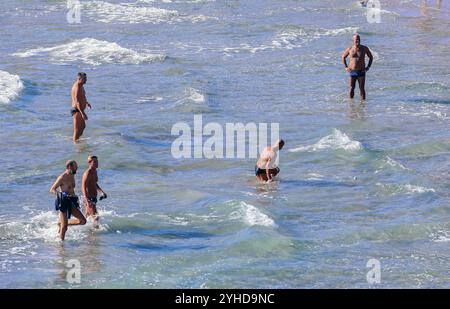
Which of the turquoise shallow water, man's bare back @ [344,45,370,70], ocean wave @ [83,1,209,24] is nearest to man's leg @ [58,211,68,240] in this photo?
the turquoise shallow water

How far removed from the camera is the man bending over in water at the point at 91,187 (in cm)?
1611

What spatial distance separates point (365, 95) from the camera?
2609 cm

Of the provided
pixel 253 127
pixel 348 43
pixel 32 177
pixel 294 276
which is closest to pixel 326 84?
pixel 253 127

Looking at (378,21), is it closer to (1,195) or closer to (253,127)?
(253,127)

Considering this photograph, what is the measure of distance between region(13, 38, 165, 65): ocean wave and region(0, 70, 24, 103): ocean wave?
3058mm

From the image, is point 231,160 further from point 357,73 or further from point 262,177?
point 357,73

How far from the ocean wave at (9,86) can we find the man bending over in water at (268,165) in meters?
9.14

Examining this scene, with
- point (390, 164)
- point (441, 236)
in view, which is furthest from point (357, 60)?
point (441, 236)

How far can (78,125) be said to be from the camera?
21797 millimetres

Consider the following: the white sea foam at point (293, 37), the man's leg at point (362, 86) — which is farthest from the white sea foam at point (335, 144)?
the white sea foam at point (293, 37)

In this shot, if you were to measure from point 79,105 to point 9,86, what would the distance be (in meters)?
7.27

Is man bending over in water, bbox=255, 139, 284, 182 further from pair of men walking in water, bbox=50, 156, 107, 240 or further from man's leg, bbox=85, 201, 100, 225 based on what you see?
pair of men walking in water, bbox=50, 156, 107, 240
